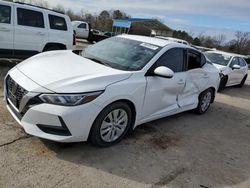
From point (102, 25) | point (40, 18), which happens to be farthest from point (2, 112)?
point (102, 25)

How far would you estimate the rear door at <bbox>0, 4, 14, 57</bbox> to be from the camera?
25.8 feet

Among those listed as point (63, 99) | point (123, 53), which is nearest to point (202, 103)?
point (123, 53)

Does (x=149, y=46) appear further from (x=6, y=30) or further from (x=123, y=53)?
(x=6, y=30)

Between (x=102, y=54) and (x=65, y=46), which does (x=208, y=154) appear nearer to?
(x=102, y=54)

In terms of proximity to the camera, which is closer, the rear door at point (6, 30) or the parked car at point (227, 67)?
the rear door at point (6, 30)

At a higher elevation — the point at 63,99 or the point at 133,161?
the point at 63,99

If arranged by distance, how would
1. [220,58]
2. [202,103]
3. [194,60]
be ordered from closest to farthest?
[194,60] → [202,103] → [220,58]

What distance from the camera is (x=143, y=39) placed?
5398 millimetres

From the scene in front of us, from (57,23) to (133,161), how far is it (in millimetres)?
6650

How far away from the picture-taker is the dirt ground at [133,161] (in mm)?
3311

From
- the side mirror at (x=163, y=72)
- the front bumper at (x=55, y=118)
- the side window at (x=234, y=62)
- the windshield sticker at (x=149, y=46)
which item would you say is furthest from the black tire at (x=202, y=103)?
the side window at (x=234, y=62)

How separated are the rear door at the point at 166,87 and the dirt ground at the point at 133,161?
461mm

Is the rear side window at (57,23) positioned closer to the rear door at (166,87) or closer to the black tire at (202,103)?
the rear door at (166,87)

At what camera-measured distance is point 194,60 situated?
6039 mm
